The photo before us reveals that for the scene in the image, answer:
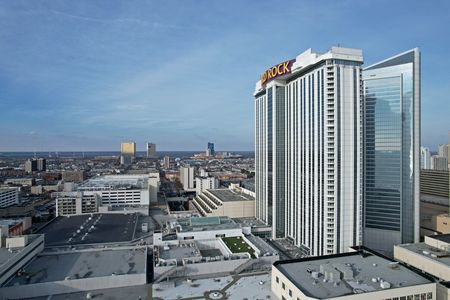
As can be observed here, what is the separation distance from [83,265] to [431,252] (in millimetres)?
43679

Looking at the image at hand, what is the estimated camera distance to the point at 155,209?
319ft

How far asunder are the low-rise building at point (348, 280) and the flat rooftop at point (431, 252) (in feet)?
22.5

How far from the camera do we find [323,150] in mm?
47781

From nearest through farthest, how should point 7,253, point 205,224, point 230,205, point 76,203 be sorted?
point 7,253
point 205,224
point 230,205
point 76,203

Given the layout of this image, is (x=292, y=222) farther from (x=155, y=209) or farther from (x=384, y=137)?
(x=155, y=209)

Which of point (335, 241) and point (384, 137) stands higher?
point (384, 137)

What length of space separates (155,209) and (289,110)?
55.6 metres

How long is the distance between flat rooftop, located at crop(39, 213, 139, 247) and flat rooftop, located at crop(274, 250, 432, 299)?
114ft

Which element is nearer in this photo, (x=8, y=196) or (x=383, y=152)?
(x=383, y=152)

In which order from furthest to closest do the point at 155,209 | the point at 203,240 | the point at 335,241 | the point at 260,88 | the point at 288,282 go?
1. the point at 155,209
2. the point at 260,88
3. the point at 203,240
4. the point at 335,241
5. the point at 288,282

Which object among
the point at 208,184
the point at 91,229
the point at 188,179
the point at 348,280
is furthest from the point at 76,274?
the point at 188,179

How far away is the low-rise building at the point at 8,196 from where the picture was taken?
100 meters

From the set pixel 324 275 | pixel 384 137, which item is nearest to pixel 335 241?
pixel 324 275

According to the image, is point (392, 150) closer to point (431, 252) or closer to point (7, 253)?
point (431, 252)
